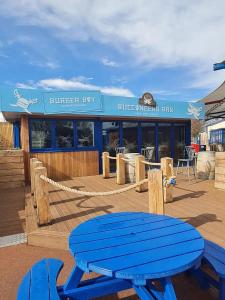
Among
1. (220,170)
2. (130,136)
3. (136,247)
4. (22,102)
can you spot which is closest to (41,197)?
(136,247)

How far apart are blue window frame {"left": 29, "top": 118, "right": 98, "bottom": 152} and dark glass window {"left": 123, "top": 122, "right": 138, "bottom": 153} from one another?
1606mm

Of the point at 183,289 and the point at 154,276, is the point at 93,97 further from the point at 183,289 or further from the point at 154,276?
the point at 154,276

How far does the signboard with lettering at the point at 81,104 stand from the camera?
7337mm

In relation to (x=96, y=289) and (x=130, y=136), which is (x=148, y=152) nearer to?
(x=130, y=136)

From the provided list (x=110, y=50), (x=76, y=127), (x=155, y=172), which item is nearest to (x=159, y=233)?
(x=155, y=172)

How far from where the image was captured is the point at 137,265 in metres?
1.56

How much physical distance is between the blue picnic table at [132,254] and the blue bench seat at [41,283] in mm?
147

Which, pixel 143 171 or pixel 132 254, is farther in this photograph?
pixel 143 171

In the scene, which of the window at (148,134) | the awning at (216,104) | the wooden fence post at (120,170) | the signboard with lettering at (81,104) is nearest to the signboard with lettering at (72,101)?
the signboard with lettering at (81,104)

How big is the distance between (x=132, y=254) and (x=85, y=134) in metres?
7.97

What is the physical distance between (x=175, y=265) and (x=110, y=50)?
54.2 feet

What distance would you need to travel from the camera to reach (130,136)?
10625 millimetres

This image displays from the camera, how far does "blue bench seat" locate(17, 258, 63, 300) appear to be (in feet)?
5.76

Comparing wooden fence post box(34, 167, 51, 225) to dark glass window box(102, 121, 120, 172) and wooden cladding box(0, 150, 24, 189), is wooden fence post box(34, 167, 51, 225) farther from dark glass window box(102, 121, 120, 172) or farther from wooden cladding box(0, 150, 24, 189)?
dark glass window box(102, 121, 120, 172)
